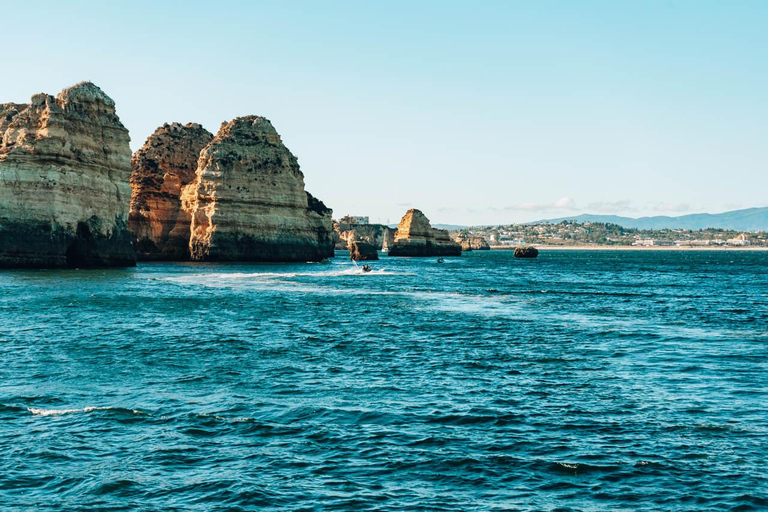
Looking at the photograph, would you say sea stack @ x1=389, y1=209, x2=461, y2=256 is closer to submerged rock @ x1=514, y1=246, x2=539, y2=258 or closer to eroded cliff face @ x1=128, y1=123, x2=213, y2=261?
submerged rock @ x1=514, y1=246, x2=539, y2=258

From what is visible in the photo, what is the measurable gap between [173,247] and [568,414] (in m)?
104

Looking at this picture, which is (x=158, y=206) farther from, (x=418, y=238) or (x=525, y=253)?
(x=525, y=253)

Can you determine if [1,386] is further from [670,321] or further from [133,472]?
[670,321]

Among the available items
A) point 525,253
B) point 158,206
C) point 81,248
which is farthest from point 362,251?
point 525,253

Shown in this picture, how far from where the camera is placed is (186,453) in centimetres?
1430

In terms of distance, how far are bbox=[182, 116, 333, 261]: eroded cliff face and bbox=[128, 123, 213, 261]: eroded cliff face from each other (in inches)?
203

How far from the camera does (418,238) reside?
184 m

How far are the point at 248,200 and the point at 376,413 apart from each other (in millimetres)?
87680

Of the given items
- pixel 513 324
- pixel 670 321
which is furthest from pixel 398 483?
pixel 670 321

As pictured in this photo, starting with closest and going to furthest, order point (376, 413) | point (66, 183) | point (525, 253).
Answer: point (376, 413)
point (66, 183)
point (525, 253)

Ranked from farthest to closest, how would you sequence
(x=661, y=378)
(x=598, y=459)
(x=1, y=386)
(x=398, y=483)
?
(x=661, y=378), (x=1, y=386), (x=598, y=459), (x=398, y=483)

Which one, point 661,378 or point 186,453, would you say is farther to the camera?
point 661,378

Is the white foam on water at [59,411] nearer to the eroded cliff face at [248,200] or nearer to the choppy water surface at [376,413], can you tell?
the choppy water surface at [376,413]

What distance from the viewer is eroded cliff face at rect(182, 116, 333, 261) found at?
101 m
